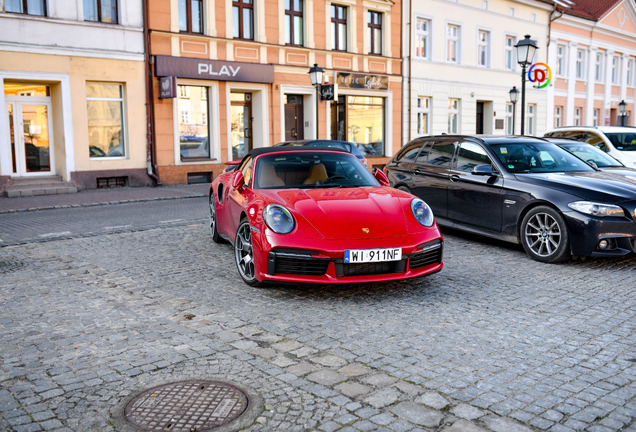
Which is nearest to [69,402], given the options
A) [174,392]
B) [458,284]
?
[174,392]

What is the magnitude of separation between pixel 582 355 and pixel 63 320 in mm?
4082

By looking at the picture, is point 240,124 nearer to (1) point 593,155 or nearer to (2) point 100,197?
(2) point 100,197

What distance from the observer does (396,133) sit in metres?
26.8

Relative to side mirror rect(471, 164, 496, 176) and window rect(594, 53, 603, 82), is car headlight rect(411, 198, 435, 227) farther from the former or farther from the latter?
window rect(594, 53, 603, 82)

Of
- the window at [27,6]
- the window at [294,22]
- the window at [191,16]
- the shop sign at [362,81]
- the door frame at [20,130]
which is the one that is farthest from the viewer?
the shop sign at [362,81]

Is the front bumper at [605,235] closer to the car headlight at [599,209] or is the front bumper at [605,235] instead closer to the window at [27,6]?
the car headlight at [599,209]

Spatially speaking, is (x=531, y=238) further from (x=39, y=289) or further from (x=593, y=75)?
(x=593, y=75)

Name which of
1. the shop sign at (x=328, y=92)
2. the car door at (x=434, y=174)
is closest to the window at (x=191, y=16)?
the shop sign at (x=328, y=92)

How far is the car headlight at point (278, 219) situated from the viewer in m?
5.75

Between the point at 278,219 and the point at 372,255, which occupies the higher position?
the point at 278,219

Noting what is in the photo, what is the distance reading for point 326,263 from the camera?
18.2ft

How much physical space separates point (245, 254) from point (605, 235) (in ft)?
13.3

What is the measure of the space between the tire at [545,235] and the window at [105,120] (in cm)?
1424

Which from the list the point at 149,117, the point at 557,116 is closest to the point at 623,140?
the point at 149,117
